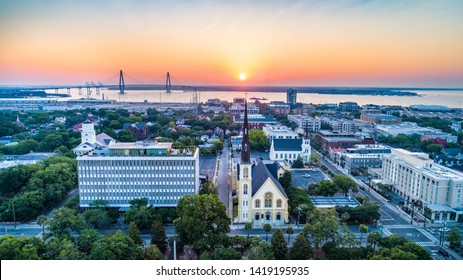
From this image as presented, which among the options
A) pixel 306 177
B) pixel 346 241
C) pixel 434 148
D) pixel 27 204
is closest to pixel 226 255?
pixel 346 241

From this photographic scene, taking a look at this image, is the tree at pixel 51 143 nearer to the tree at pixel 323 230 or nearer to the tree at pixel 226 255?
the tree at pixel 226 255

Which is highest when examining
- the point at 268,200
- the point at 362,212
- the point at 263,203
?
the point at 268,200

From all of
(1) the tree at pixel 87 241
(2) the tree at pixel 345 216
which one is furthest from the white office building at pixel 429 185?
(1) the tree at pixel 87 241

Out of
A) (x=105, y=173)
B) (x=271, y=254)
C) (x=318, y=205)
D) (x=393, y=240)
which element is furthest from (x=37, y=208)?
(x=393, y=240)

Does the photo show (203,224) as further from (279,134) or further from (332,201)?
(279,134)

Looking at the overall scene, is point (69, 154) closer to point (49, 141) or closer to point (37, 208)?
point (49, 141)

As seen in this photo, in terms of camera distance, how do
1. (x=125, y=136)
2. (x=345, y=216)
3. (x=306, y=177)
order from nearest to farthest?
(x=345, y=216)
(x=306, y=177)
(x=125, y=136)
